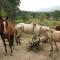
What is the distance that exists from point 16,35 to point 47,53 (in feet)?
10.2

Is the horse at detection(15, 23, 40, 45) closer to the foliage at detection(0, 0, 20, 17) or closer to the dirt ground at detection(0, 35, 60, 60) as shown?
the dirt ground at detection(0, 35, 60, 60)

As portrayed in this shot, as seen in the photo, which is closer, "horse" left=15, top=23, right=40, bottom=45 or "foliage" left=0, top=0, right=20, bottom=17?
"horse" left=15, top=23, right=40, bottom=45

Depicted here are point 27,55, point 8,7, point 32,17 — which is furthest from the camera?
point 8,7

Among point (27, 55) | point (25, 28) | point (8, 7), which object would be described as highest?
point (8, 7)

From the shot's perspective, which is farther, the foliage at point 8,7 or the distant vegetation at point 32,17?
the foliage at point 8,7

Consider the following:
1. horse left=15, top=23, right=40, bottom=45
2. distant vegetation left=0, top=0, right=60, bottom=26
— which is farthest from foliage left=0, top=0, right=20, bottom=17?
horse left=15, top=23, right=40, bottom=45

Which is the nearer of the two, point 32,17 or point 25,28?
point 25,28

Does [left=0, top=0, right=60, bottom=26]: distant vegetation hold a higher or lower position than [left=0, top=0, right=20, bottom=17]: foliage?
lower

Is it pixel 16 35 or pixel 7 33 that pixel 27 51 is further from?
pixel 16 35

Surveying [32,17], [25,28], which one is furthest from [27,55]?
[32,17]

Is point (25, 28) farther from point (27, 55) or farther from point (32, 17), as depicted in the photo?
point (32, 17)

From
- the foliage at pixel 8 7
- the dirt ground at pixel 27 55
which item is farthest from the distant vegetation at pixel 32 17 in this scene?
the dirt ground at pixel 27 55

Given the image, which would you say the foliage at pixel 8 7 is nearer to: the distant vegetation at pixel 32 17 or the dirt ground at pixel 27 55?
the distant vegetation at pixel 32 17

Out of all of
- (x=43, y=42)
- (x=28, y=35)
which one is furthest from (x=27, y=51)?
(x=28, y=35)
